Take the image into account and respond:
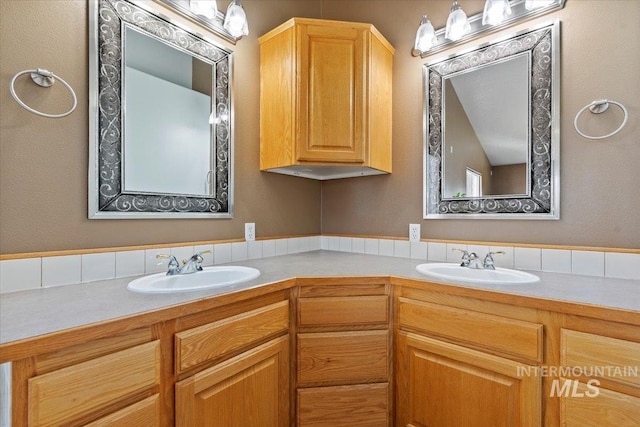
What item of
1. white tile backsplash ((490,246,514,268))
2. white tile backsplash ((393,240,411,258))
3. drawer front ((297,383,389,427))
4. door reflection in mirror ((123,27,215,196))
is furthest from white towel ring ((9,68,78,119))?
white tile backsplash ((490,246,514,268))

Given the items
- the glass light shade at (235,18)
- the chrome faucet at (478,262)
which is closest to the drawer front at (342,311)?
the chrome faucet at (478,262)

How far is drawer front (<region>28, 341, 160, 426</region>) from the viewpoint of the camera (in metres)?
0.68

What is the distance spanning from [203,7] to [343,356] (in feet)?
5.73

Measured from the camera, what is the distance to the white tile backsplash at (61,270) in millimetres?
1112

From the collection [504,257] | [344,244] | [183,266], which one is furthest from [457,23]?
[183,266]

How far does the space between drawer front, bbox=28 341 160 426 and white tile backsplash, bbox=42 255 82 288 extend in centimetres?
57

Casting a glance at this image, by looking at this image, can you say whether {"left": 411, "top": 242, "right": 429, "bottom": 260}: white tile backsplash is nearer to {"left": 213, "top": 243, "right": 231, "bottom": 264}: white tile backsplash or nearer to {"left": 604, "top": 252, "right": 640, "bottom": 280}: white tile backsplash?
{"left": 604, "top": 252, "right": 640, "bottom": 280}: white tile backsplash

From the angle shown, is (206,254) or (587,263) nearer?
(587,263)

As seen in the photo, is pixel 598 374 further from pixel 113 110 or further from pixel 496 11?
pixel 113 110

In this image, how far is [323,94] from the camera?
1.71 metres

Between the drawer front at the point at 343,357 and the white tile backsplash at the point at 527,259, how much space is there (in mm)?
791

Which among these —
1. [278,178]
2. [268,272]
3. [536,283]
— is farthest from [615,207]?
[278,178]

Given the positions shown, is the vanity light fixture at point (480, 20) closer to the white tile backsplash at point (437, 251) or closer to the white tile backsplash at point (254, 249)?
the white tile backsplash at point (437, 251)

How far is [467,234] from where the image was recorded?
173cm
